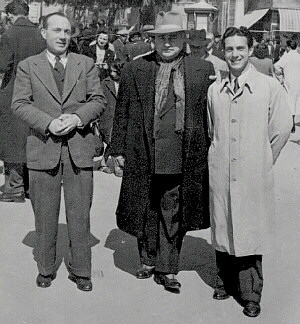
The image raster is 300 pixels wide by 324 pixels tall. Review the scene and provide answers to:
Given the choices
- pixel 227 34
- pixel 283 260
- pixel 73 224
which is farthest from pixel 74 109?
pixel 283 260

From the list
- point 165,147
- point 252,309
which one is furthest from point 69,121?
point 252,309

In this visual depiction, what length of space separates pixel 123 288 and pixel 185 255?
0.96 metres

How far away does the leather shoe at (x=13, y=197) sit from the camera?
7.16 meters

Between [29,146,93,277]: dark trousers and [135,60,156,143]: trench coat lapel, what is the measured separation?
51cm

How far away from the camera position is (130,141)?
4.68 meters

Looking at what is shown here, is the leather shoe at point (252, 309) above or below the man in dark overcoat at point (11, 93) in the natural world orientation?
below

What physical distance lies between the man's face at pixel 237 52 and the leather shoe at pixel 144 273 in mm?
1616

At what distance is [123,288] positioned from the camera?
15.4ft

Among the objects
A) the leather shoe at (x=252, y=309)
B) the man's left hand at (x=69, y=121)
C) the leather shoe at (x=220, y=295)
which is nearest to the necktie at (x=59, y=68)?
the man's left hand at (x=69, y=121)

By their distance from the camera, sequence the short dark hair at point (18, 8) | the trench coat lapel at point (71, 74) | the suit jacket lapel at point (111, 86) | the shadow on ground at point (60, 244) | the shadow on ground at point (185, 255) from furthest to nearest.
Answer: the suit jacket lapel at point (111, 86) < the short dark hair at point (18, 8) < the shadow on ground at point (60, 244) < the shadow on ground at point (185, 255) < the trench coat lapel at point (71, 74)

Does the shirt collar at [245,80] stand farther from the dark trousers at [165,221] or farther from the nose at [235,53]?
the dark trousers at [165,221]

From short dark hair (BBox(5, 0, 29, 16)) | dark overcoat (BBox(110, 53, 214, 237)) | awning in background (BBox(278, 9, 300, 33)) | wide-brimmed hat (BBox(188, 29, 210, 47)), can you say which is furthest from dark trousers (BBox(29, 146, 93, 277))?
awning in background (BBox(278, 9, 300, 33))

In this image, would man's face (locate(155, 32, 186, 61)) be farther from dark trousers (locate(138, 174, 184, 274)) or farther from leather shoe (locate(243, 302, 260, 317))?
leather shoe (locate(243, 302, 260, 317))

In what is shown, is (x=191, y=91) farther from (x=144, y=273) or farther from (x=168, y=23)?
(x=144, y=273)
